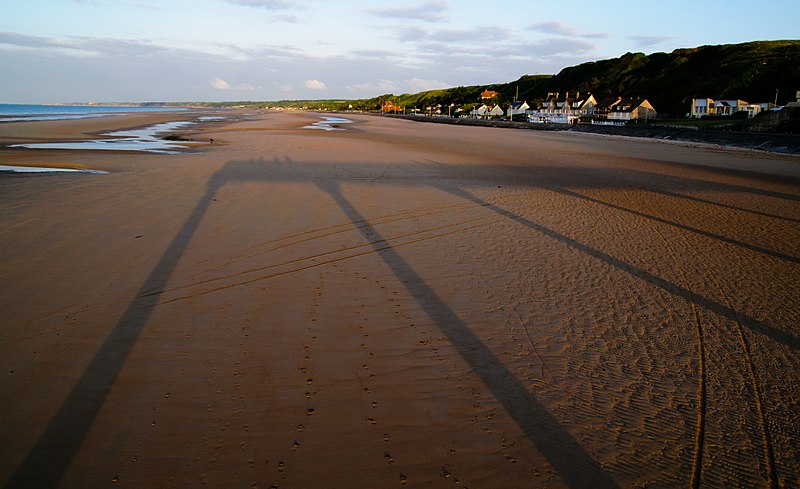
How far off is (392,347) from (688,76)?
115 metres

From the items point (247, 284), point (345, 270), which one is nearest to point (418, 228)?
point (345, 270)

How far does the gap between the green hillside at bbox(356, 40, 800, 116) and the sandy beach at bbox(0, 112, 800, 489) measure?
8150cm

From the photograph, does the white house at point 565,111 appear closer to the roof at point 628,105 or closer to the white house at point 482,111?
the roof at point 628,105

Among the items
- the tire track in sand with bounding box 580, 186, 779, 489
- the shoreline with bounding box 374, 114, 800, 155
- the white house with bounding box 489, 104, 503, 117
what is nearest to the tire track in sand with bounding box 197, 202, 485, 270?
the tire track in sand with bounding box 580, 186, 779, 489

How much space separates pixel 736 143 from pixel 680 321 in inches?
1380

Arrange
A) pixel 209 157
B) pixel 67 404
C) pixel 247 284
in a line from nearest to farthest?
pixel 67 404 < pixel 247 284 < pixel 209 157

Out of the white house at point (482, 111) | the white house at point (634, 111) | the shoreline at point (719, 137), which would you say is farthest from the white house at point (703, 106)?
the white house at point (482, 111)

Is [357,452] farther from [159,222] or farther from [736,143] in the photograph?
[736,143]

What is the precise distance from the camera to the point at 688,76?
94250 millimetres

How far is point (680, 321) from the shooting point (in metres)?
4.77

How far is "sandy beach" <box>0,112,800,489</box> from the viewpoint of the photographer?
2.78m

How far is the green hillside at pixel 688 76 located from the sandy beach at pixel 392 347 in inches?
3209

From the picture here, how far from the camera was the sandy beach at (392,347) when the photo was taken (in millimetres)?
2775

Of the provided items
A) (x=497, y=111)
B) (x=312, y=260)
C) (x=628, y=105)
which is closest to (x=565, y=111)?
(x=628, y=105)
